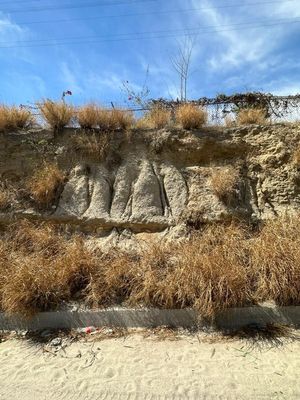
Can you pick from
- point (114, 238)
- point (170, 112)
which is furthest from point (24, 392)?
point (170, 112)

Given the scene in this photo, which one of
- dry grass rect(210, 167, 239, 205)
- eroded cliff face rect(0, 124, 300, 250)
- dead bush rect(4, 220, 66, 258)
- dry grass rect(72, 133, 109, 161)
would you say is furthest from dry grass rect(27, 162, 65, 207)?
dry grass rect(210, 167, 239, 205)

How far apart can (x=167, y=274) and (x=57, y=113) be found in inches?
174

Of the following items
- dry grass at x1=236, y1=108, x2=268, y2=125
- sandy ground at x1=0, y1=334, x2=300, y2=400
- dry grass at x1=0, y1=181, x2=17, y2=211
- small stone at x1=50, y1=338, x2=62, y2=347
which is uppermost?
dry grass at x1=236, y1=108, x2=268, y2=125

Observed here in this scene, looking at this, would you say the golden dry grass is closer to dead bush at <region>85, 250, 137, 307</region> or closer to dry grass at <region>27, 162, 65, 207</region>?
dry grass at <region>27, 162, 65, 207</region>

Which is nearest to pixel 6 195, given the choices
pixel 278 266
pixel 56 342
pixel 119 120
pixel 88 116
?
pixel 88 116

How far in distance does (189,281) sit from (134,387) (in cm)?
169

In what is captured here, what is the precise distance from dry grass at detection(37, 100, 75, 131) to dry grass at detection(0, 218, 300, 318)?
2.93m

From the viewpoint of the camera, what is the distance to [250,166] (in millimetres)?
7738

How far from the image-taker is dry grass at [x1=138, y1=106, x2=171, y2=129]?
8.38 m

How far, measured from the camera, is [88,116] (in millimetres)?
8180

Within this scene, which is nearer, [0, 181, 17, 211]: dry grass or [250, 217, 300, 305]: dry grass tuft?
[250, 217, 300, 305]: dry grass tuft

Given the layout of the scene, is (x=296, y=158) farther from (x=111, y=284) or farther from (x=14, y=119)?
(x=14, y=119)

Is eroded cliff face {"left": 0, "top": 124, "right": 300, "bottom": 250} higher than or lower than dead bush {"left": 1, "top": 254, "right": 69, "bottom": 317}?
higher

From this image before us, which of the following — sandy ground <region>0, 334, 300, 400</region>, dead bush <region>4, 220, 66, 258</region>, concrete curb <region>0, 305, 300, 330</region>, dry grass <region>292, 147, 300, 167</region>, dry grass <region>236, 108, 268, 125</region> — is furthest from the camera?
dry grass <region>236, 108, 268, 125</region>
